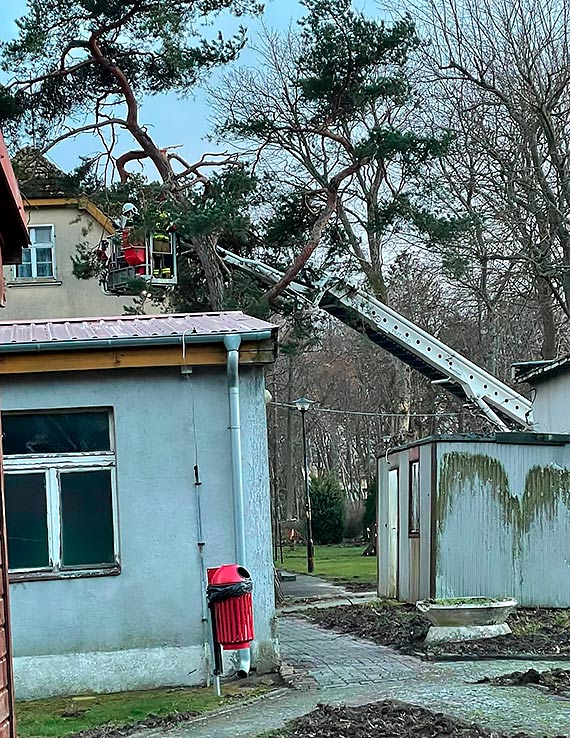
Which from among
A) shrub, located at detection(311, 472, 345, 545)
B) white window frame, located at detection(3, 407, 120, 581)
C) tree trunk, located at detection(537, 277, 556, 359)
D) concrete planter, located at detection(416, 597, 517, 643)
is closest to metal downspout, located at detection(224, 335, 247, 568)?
white window frame, located at detection(3, 407, 120, 581)

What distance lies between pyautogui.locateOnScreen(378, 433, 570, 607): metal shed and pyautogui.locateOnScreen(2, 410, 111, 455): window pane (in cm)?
625

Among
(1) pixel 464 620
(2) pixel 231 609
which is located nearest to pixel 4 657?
(2) pixel 231 609

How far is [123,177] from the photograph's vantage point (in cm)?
2131

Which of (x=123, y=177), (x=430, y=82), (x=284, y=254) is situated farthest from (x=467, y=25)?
(x=123, y=177)

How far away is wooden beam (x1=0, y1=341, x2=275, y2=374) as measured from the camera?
10.8m

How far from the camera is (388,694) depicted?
9.59 meters

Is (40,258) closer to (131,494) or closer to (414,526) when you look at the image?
(414,526)

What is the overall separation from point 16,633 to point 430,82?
17.2 metres

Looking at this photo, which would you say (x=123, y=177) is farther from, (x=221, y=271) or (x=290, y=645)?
(x=290, y=645)

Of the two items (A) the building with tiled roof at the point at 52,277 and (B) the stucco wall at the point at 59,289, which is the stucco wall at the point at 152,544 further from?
(B) the stucco wall at the point at 59,289

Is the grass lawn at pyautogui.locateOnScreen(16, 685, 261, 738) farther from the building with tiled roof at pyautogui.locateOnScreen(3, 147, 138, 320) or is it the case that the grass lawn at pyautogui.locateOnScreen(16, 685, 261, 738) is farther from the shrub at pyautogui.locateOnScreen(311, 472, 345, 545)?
the shrub at pyautogui.locateOnScreen(311, 472, 345, 545)

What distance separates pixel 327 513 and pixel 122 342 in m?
36.8

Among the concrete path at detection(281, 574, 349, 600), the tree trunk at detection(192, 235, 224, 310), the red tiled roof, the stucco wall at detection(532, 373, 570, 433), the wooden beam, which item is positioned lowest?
the concrete path at detection(281, 574, 349, 600)

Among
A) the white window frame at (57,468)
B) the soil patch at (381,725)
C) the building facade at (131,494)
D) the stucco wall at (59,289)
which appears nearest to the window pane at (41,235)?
the stucco wall at (59,289)
